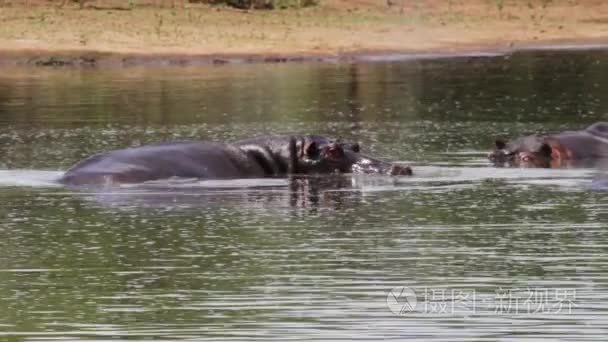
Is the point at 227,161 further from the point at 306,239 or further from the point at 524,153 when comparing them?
the point at 306,239

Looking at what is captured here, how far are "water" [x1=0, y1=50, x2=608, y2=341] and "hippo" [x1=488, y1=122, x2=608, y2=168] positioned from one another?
284 millimetres

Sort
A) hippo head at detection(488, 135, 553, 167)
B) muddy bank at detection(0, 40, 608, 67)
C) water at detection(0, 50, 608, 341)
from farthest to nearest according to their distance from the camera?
muddy bank at detection(0, 40, 608, 67)
hippo head at detection(488, 135, 553, 167)
water at detection(0, 50, 608, 341)

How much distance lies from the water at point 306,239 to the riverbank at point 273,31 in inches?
→ 358

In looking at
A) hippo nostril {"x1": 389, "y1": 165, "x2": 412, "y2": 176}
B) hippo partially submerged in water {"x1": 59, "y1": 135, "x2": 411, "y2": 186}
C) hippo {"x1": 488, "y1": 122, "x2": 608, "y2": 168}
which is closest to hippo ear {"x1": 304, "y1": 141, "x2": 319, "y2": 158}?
hippo partially submerged in water {"x1": 59, "y1": 135, "x2": 411, "y2": 186}

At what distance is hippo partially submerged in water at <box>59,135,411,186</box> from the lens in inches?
532

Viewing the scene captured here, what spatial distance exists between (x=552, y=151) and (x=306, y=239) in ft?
16.3

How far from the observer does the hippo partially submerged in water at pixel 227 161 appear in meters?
13.5

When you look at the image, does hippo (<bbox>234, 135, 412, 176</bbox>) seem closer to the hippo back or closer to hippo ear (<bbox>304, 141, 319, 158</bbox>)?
hippo ear (<bbox>304, 141, 319, 158</bbox>)

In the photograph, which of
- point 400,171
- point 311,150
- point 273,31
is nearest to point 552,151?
point 400,171

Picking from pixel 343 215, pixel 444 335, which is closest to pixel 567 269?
pixel 444 335

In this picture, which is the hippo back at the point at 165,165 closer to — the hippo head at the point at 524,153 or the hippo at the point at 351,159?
the hippo at the point at 351,159

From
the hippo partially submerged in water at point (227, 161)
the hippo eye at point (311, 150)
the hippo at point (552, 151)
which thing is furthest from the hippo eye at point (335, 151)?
the hippo at point (552, 151)

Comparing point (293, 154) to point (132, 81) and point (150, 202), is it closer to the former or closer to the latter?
point (150, 202)

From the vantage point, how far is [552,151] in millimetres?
15305
